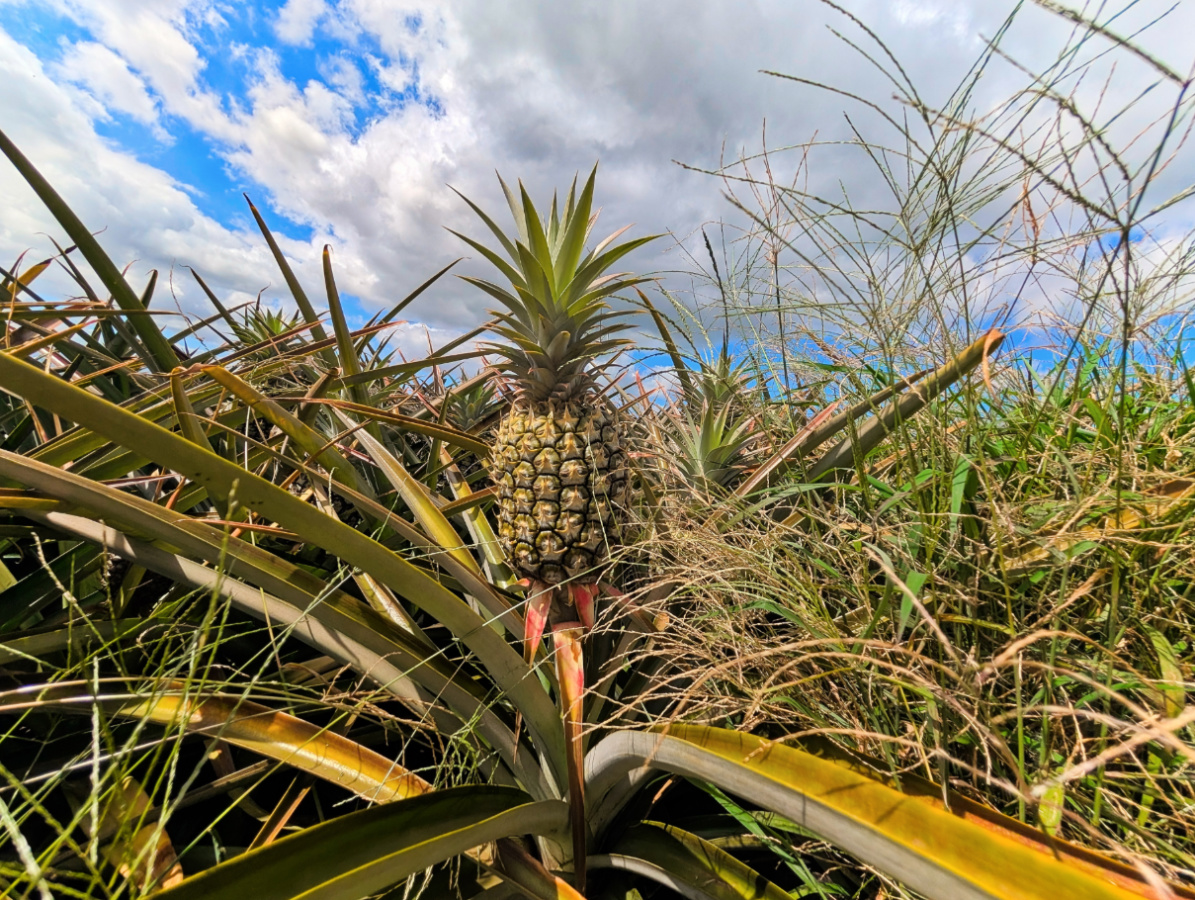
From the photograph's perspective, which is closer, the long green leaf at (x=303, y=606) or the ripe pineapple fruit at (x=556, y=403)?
the long green leaf at (x=303, y=606)

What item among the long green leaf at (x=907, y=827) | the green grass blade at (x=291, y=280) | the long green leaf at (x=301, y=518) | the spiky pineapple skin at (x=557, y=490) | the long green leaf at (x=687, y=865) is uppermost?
the green grass blade at (x=291, y=280)

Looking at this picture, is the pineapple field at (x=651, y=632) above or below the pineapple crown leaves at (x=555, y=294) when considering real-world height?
below

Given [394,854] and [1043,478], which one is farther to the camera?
[1043,478]

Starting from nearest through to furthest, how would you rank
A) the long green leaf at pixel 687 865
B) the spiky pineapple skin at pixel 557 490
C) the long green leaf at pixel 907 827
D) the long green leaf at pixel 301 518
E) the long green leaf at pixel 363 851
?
1. the long green leaf at pixel 907 827
2. the long green leaf at pixel 363 851
3. the long green leaf at pixel 301 518
4. the long green leaf at pixel 687 865
5. the spiky pineapple skin at pixel 557 490

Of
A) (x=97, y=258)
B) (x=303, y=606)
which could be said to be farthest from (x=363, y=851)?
(x=97, y=258)

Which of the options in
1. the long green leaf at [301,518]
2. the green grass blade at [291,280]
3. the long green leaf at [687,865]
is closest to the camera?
the long green leaf at [301,518]

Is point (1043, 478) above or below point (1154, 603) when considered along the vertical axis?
above

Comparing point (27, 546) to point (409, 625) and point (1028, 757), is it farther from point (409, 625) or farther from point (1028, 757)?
point (1028, 757)

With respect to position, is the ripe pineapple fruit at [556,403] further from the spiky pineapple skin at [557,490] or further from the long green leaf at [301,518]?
the long green leaf at [301,518]

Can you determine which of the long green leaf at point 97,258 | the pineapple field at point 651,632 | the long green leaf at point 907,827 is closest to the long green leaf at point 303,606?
the pineapple field at point 651,632

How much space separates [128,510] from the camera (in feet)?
2.78

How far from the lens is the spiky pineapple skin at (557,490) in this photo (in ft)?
4.14

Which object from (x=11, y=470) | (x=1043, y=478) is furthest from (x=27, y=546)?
(x=1043, y=478)

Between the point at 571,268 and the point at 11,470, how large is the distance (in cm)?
115
